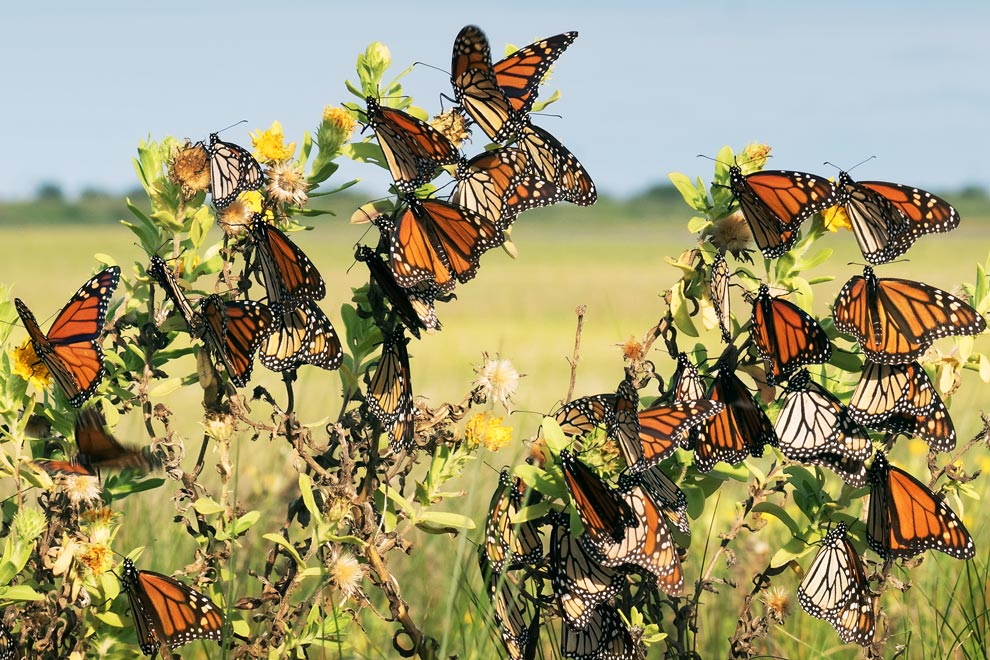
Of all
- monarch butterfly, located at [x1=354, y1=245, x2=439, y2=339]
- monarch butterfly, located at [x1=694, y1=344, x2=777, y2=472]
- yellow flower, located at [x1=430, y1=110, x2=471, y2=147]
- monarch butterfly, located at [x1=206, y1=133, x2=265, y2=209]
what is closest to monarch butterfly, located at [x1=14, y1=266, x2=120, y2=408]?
monarch butterfly, located at [x1=206, y1=133, x2=265, y2=209]

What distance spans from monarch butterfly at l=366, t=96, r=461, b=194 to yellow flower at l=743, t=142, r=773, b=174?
22.5 inches

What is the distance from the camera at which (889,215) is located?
196 cm

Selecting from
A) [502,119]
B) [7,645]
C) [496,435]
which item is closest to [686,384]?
[496,435]

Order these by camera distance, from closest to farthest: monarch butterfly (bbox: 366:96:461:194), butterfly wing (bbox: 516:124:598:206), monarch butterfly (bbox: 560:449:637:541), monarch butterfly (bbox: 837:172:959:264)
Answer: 1. monarch butterfly (bbox: 560:449:637:541)
2. monarch butterfly (bbox: 366:96:461:194)
3. monarch butterfly (bbox: 837:172:959:264)
4. butterfly wing (bbox: 516:124:598:206)

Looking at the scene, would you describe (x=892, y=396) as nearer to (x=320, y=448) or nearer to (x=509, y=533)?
(x=509, y=533)

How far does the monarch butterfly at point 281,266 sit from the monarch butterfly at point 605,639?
826mm

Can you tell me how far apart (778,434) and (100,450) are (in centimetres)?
123

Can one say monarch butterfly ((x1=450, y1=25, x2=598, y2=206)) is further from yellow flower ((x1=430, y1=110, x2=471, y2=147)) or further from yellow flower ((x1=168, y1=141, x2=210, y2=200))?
yellow flower ((x1=168, y1=141, x2=210, y2=200))

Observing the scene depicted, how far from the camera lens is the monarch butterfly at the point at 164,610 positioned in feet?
6.08

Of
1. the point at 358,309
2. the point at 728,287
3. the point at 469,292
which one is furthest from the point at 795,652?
the point at 469,292

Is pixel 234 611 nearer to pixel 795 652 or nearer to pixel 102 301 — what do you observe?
pixel 102 301

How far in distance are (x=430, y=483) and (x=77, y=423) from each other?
0.66 meters

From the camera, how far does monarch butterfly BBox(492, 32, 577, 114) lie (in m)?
2.01

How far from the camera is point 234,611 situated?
199 centimetres
